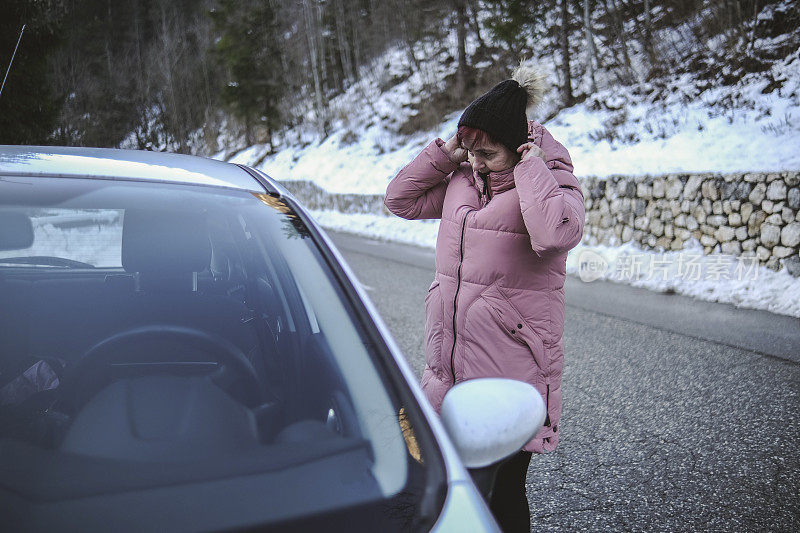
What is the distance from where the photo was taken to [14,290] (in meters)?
1.69

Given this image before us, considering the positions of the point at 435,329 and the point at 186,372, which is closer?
the point at 186,372

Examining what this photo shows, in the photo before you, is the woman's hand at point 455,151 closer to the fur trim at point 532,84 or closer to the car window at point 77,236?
the fur trim at point 532,84

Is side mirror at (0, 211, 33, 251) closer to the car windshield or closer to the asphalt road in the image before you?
the car windshield

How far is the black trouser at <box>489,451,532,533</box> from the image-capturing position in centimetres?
206

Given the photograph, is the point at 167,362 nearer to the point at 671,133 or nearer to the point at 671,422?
the point at 671,422

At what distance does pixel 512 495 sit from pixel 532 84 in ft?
4.75

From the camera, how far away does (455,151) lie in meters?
2.20

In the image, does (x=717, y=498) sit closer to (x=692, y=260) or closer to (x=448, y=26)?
(x=692, y=260)

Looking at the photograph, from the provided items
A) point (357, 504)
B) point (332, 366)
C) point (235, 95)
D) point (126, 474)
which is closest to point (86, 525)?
point (126, 474)

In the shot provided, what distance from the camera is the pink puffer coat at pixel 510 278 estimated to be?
6.39 ft

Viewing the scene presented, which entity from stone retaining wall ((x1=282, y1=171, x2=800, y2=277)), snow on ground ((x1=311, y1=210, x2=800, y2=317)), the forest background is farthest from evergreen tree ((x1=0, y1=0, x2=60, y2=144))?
snow on ground ((x1=311, y1=210, x2=800, y2=317))

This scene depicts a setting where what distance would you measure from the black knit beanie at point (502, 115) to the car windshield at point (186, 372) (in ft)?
2.28

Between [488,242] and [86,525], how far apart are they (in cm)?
142

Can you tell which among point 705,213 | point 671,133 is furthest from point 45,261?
point 671,133
